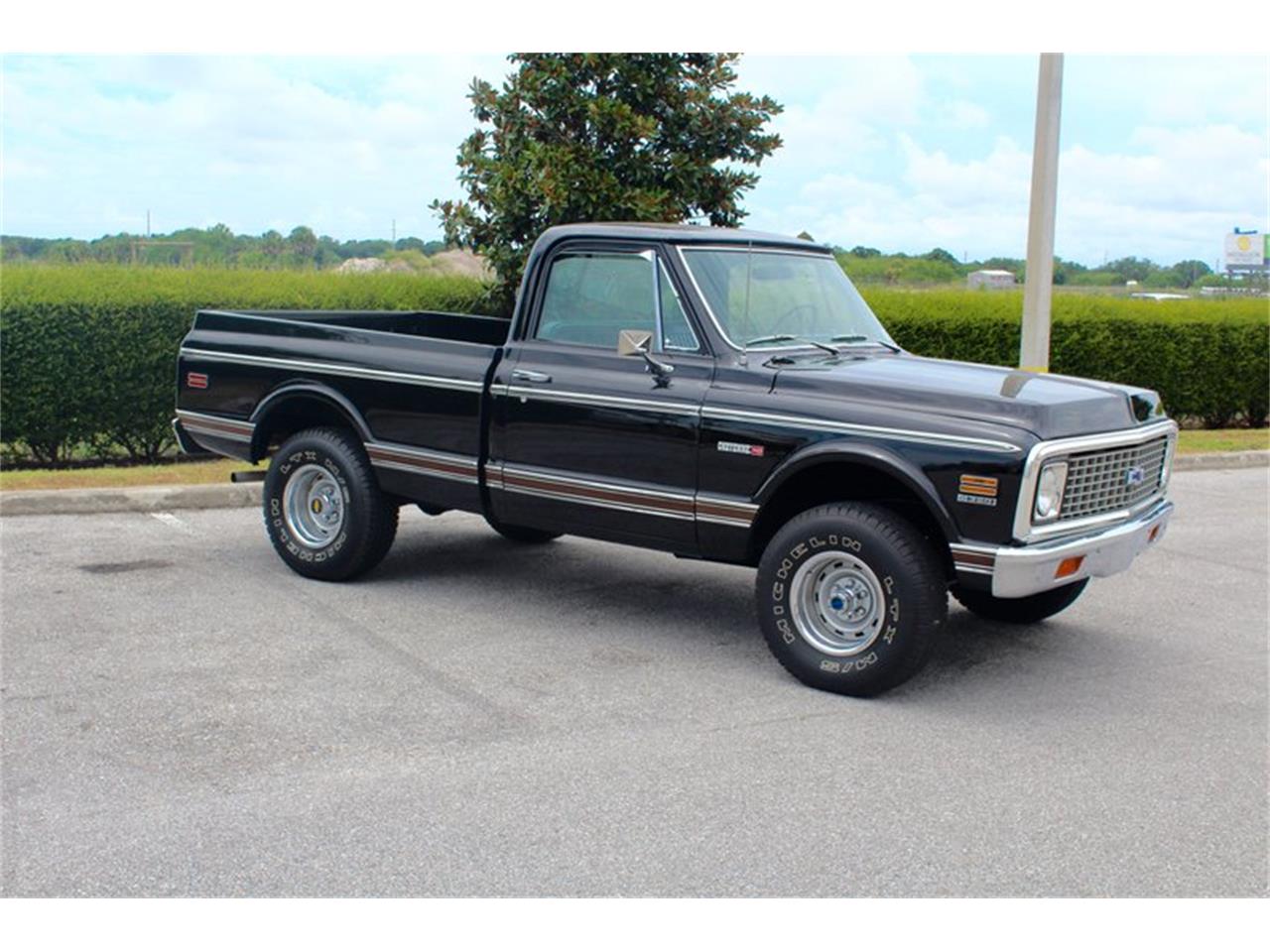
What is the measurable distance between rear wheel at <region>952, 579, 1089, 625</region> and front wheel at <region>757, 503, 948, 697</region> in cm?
133

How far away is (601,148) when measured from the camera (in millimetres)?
12242

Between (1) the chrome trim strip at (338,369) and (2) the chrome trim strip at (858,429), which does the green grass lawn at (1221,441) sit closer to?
(2) the chrome trim strip at (858,429)

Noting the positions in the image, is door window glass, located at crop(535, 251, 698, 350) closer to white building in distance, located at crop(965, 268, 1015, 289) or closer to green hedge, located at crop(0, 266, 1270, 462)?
green hedge, located at crop(0, 266, 1270, 462)

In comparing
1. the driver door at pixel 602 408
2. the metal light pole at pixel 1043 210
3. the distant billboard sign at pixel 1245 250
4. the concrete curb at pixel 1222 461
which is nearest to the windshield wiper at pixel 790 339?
the driver door at pixel 602 408

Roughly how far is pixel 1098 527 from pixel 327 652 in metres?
3.60

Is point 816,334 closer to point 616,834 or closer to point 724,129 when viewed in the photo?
point 616,834

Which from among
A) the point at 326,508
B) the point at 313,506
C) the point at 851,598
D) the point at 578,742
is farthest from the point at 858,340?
the point at 313,506

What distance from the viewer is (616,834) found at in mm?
4520

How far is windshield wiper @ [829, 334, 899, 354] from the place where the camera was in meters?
7.19

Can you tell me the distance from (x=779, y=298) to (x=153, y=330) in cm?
704

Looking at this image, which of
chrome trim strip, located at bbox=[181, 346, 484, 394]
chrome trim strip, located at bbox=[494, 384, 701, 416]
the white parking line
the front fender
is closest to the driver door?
chrome trim strip, located at bbox=[494, 384, 701, 416]

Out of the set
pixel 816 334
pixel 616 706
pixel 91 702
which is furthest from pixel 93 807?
pixel 816 334

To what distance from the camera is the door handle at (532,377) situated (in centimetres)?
707

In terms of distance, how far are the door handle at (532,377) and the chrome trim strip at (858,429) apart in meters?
0.97
